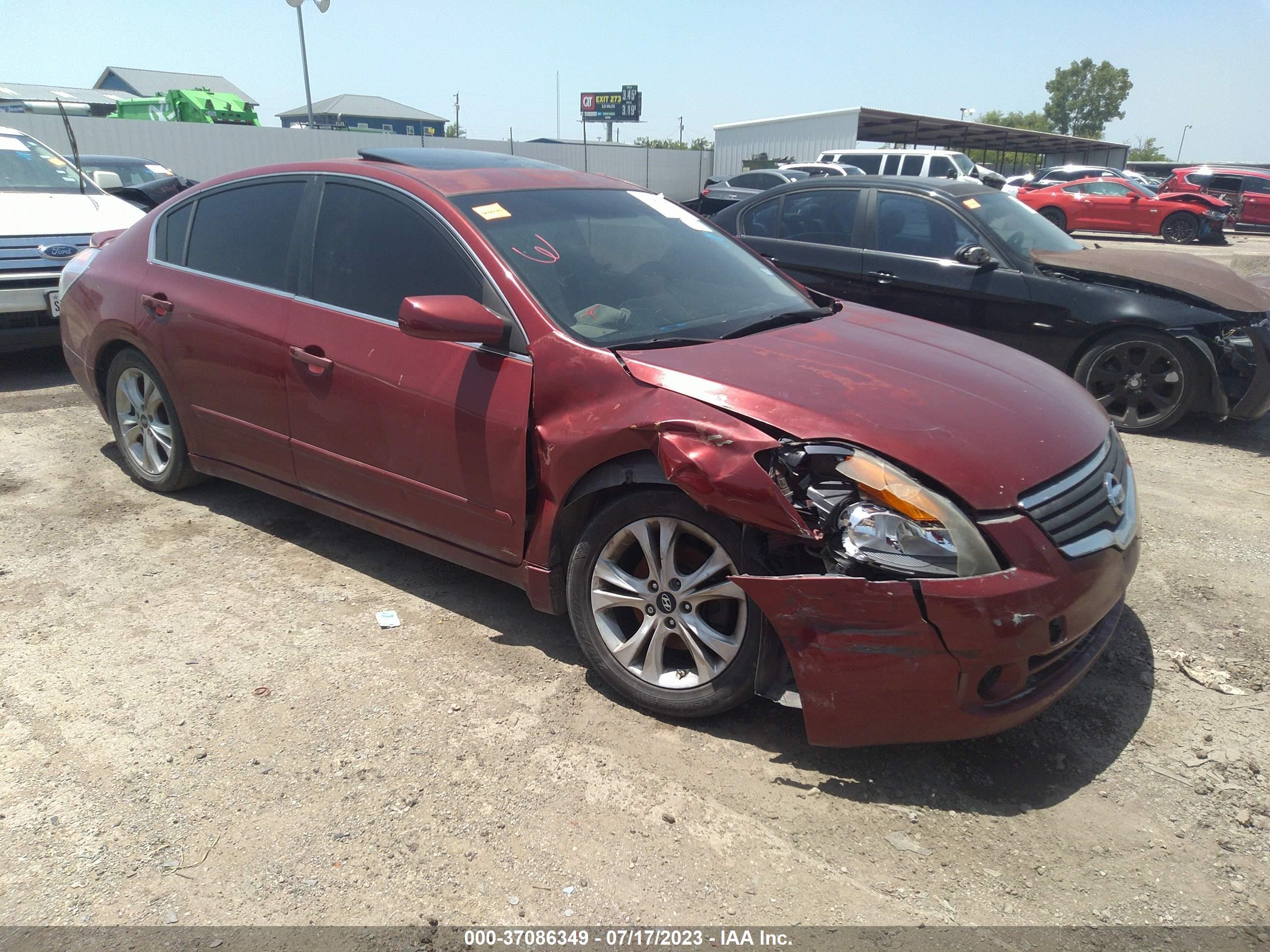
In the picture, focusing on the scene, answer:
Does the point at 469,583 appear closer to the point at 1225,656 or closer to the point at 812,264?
the point at 1225,656

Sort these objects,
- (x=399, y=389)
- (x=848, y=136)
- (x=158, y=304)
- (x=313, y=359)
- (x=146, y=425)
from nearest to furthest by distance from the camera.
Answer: (x=399, y=389) < (x=313, y=359) < (x=158, y=304) < (x=146, y=425) < (x=848, y=136)

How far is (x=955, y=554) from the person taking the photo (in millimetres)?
2381

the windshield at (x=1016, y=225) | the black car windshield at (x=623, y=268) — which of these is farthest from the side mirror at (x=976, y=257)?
the black car windshield at (x=623, y=268)

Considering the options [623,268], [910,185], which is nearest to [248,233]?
[623,268]

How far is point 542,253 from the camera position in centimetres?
335

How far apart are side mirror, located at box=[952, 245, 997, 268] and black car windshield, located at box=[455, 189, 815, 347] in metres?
2.74

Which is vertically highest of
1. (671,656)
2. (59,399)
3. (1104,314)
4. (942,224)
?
(942,224)

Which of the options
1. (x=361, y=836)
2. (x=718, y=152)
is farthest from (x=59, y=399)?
(x=718, y=152)

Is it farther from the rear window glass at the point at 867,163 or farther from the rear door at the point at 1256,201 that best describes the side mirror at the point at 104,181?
the rear door at the point at 1256,201

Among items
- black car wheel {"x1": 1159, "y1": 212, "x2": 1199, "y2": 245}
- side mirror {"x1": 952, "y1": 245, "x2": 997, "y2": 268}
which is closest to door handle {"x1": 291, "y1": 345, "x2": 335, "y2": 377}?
side mirror {"x1": 952, "y1": 245, "x2": 997, "y2": 268}

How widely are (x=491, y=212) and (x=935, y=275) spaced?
4071mm

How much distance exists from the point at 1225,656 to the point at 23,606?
469 centimetres

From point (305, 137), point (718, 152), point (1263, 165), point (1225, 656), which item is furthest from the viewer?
point (1263, 165)

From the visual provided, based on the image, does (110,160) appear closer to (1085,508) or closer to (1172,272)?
(1172,272)
